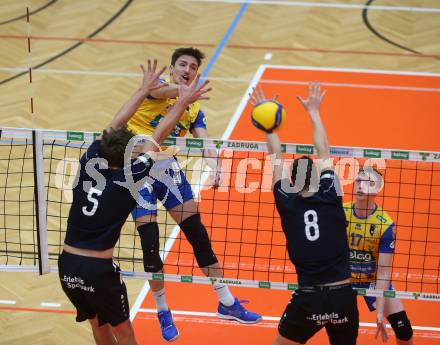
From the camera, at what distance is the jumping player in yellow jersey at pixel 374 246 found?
29.7 feet

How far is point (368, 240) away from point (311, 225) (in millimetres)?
1455

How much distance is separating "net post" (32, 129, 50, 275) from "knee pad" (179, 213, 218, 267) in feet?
4.80

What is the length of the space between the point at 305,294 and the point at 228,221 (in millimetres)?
4602

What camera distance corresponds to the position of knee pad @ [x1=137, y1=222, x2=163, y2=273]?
9.80 meters

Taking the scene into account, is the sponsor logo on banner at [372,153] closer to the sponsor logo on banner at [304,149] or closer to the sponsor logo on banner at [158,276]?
the sponsor logo on banner at [304,149]

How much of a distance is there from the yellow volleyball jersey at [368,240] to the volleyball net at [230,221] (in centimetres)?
25

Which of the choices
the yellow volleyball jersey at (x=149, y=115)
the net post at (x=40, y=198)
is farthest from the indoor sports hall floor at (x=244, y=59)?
the yellow volleyball jersey at (x=149, y=115)

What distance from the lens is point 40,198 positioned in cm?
955

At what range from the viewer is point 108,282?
27.1 feet

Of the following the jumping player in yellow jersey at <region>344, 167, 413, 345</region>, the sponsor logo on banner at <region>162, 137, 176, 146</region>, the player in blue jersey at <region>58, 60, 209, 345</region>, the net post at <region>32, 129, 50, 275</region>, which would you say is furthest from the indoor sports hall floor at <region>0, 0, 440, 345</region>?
the jumping player in yellow jersey at <region>344, 167, 413, 345</region>

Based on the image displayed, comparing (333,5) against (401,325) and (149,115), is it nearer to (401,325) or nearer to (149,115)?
(149,115)

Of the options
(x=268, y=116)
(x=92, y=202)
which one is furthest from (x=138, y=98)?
(x=268, y=116)

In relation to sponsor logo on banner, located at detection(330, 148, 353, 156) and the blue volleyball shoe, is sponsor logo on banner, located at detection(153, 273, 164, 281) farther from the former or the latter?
sponsor logo on banner, located at detection(330, 148, 353, 156)

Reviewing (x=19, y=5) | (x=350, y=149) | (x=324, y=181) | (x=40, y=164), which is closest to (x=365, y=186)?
(x=350, y=149)
